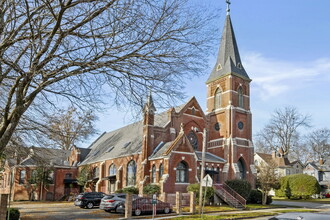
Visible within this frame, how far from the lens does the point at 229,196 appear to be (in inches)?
1340

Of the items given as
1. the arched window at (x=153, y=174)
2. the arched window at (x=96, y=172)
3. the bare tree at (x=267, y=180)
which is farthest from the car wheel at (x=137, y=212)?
the arched window at (x=96, y=172)

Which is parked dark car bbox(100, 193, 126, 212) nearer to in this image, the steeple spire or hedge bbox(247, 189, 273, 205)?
hedge bbox(247, 189, 273, 205)

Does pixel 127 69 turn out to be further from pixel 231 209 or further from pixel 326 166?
pixel 326 166

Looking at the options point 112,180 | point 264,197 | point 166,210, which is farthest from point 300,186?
point 166,210

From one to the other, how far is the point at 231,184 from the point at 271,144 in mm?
33217

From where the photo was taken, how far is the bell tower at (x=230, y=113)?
41750 millimetres

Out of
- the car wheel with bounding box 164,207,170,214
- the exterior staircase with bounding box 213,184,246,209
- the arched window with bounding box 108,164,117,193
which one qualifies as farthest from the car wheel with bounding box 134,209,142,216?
the arched window with bounding box 108,164,117,193

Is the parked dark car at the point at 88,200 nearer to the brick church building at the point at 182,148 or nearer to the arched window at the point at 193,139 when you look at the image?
the brick church building at the point at 182,148

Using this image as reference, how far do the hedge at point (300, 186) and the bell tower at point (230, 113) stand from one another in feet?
42.9

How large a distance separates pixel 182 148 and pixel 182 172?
2.39 m

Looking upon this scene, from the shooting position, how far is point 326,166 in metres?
72.5

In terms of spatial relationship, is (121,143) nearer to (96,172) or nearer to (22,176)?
(96,172)

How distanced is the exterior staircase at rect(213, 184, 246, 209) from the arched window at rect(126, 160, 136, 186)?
9034mm

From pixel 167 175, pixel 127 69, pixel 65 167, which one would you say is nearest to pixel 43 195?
pixel 65 167
